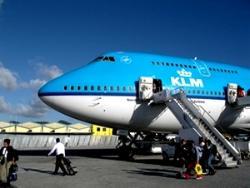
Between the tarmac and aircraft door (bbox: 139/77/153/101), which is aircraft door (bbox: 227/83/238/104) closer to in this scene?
aircraft door (bbox: 139/77/153/101)

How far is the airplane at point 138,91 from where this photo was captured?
2589cm

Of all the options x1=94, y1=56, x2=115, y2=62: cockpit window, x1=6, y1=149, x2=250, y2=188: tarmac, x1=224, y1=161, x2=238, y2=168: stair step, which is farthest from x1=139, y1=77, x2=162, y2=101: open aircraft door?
x1=224, y1=161, x2=238, y2=168: stair step

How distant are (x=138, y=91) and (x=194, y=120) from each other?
448 centimetres

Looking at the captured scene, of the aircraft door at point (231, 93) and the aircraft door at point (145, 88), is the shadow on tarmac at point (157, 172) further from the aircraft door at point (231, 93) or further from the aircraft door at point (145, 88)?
the aircraft door at point (231, 93)

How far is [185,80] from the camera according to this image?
2859cm

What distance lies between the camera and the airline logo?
28006mm

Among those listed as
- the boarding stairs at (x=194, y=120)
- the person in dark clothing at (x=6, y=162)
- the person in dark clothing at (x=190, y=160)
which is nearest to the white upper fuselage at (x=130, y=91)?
the boarding stairs at (x=194, y=120)

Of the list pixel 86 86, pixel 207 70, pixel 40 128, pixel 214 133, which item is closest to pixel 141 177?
pixel 214 133

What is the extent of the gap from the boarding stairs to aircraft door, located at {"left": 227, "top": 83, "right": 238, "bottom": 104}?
4401 mm

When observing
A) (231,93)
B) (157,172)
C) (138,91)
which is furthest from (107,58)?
(157,172)

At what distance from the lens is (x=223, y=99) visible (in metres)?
29.8

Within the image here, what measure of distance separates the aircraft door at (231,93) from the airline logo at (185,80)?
247cm

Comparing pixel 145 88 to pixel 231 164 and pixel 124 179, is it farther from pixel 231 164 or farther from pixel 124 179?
pixel 124 179

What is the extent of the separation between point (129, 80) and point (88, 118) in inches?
157
